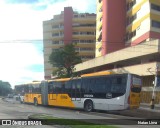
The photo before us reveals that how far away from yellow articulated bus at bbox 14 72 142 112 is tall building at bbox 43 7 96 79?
5837 cm

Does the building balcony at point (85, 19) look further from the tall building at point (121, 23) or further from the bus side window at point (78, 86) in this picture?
the bus side window at point (78, 86)

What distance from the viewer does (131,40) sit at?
59.4 m

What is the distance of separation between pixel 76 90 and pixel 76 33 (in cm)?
6517

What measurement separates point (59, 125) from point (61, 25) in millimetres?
83556

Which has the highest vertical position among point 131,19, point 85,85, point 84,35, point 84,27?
point 84,27

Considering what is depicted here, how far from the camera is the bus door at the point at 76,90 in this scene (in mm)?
31266

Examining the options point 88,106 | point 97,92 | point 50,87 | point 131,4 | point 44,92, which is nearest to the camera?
point 97,92

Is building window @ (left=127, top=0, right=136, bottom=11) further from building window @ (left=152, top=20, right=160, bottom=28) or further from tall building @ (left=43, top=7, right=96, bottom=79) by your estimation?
tall building @ (left=43, top=7, right=96, bottom=79)

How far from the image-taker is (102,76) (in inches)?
1128

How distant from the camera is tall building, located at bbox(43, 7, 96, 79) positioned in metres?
94.7

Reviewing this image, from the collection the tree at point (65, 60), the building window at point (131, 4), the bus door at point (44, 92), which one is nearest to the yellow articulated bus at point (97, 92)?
the bus door at point (44, 92)

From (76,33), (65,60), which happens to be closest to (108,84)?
(65,60)

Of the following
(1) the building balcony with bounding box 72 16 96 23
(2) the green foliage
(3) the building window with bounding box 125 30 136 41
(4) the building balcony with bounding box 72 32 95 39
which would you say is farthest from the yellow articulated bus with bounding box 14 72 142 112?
(2) the green foliage

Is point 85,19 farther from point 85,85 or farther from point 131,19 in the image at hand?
point 85,85
